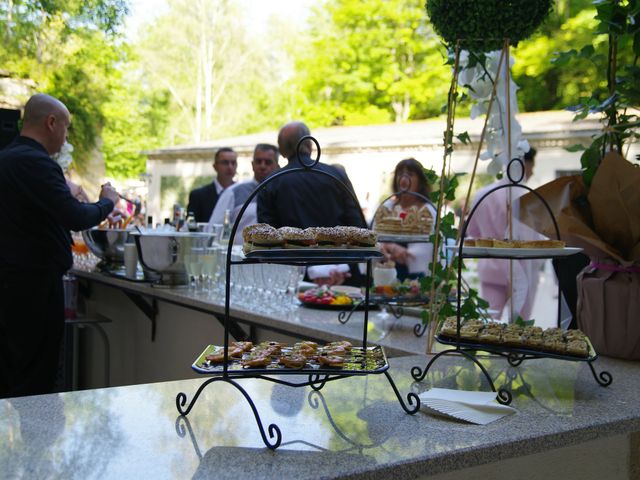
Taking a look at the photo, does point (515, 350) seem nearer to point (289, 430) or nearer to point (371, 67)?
point (289, 430)

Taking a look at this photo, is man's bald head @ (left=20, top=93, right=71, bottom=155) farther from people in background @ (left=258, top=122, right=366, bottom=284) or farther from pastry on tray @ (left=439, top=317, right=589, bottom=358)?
pastry on tray @ (left=439, top=317, right=589, bottom=358)

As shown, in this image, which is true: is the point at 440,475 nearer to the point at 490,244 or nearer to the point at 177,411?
the point at 177,411

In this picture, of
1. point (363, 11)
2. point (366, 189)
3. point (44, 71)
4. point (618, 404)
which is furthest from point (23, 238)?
point (363, 11)

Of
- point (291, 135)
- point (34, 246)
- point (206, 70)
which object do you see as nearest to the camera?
point (34, 246)

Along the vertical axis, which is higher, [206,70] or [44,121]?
[206,70]

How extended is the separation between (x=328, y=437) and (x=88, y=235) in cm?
385

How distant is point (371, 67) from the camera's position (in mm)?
20953

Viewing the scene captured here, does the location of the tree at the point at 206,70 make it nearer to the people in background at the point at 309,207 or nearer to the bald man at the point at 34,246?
the bald man at the point at 34,246

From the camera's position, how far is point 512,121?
8.87ft

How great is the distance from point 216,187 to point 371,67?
1485 cm

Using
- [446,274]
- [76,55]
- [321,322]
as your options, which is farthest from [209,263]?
[76,55]

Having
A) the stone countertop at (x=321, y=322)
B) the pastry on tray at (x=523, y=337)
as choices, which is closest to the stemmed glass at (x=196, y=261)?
the stone countertop at (x=321, y=322)

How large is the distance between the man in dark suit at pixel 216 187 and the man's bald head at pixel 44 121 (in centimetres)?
270

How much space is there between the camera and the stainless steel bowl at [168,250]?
3.92 meters
